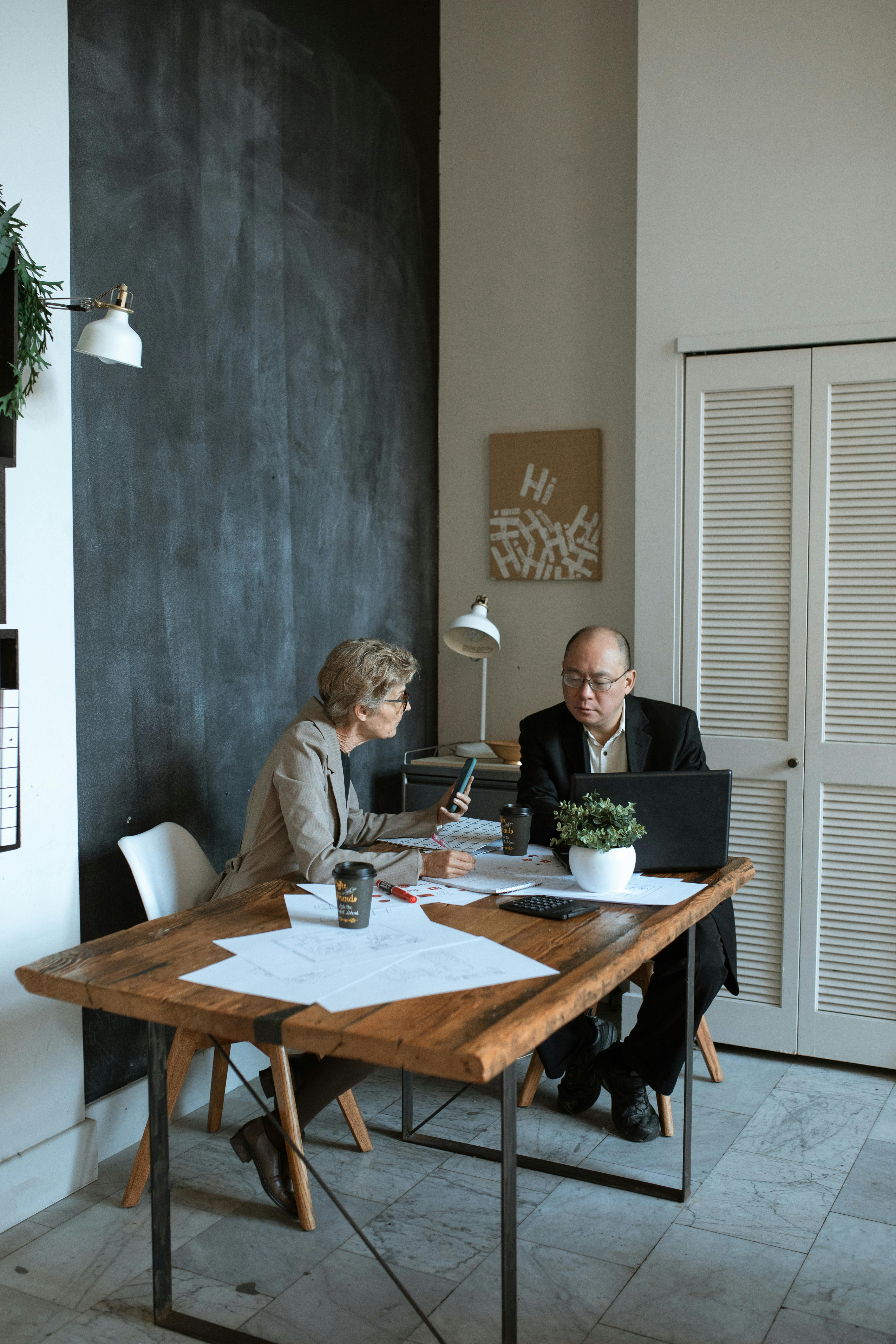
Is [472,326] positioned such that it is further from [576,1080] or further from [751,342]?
[576,1080]

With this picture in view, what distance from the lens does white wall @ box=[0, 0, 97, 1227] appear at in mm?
2449

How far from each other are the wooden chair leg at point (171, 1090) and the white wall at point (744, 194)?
185 centimetres

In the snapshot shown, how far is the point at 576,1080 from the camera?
10.00ft

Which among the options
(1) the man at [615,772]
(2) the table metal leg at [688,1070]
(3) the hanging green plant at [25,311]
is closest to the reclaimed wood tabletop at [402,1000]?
(2) the table metal leg at [688,1070]

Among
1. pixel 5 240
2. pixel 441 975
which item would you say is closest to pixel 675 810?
pixel 441 975

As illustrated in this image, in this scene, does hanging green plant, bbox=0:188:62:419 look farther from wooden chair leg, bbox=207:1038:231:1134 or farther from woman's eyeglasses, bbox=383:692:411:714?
wooden chair leg, bbox=207:1038:231:1134

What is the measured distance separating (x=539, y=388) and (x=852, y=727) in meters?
1.79

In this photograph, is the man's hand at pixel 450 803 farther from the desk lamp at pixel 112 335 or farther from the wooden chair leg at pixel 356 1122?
the desk lamp at pixel 112 335

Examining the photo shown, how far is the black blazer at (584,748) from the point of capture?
3.07 metres

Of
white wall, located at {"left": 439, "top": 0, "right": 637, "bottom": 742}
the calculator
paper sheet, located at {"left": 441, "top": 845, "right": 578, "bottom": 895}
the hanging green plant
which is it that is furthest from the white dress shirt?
the hanging green plant

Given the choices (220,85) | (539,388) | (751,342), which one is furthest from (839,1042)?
(220,85)

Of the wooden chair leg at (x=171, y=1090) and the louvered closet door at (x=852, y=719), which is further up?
the louvered closet door at (x=852, y=719)

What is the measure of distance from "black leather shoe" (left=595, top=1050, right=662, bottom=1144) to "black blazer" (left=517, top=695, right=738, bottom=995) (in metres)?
0.37

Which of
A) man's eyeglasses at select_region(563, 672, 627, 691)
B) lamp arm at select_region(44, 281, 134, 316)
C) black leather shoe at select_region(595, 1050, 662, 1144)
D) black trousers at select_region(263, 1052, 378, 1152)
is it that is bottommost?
black leather shoe at select_region(595, 1050, 662, 1144)
